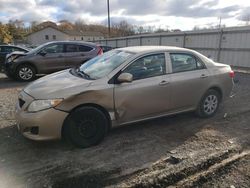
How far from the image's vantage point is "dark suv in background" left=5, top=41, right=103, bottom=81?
9.51 meters

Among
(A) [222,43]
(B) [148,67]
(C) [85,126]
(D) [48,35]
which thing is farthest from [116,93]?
(D) [48,35]

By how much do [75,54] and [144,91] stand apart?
668 cm

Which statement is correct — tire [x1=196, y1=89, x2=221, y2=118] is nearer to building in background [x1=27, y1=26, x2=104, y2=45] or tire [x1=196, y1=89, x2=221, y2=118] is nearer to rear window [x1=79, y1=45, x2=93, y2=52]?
rear window [x1=79, y1=45, x2=93, y2=52]

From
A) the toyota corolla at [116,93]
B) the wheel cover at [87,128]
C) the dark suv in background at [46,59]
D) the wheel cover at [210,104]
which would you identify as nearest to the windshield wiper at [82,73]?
the toyota corolla at [116,93]

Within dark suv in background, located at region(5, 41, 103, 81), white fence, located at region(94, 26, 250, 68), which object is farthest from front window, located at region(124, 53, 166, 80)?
white fence, located at region(94, 26, 250, 68)

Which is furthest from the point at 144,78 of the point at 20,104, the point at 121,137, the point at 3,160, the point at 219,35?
the point at 219,35

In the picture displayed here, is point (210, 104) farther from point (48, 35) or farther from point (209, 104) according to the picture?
point (48, 35)

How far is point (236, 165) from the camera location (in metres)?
3.44

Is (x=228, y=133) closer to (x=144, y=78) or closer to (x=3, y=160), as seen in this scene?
(x=144, y=78)

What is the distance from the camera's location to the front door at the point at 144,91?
13.6 feet

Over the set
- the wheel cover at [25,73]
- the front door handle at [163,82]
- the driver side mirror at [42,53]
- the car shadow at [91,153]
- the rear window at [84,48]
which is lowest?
the car shadow at [91,153]

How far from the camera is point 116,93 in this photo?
4.04 metres

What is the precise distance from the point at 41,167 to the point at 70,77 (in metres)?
1.65

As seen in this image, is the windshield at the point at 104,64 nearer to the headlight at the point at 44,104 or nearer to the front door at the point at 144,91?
the front door at the point at 144,91
